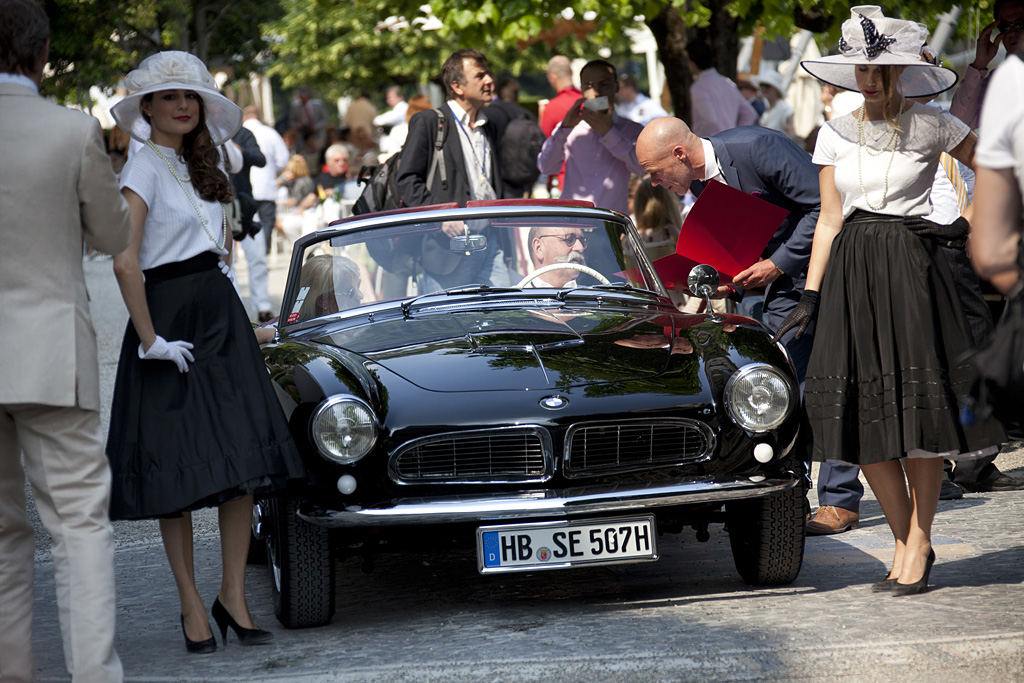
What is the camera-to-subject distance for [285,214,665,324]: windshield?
581 centimetres

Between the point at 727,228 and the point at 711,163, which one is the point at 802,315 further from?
the point at 711,163

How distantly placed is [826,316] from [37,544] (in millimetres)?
Answer: 3945

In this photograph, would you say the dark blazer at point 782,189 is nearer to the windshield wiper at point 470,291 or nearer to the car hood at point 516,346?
the car hood at point 516,346

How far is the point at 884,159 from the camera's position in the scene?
4707 mm

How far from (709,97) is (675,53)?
485mm

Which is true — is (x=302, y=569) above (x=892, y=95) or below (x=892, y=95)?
below

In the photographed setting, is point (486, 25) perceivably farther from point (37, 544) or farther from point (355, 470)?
point (355, 470)

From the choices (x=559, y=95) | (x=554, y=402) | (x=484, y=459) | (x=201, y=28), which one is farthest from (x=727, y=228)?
(x=201, y=28)

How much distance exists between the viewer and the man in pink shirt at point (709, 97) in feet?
37.4

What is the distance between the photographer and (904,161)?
4691 mm

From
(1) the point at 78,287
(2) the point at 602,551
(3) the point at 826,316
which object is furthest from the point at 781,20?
(1) the point at 78,287

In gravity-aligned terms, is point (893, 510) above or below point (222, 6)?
below

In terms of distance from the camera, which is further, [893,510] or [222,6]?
[222,6]

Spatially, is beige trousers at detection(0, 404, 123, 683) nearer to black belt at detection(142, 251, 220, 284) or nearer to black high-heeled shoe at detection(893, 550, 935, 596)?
black belt at detection(142, 251, 220, 284)
